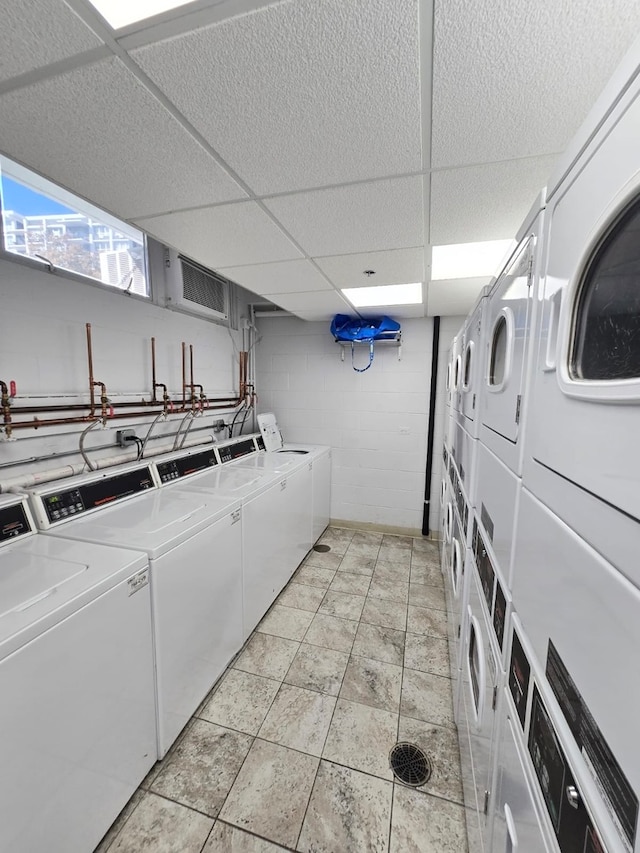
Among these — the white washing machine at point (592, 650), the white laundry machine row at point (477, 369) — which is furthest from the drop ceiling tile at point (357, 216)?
the white washing machine at point (592, 650)

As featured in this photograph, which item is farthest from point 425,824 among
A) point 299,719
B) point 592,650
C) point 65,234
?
point 65,234

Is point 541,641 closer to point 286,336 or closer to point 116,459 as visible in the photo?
point 116,459

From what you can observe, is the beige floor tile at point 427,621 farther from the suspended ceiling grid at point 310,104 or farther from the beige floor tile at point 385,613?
the suspended ceiling grid at point 310,104

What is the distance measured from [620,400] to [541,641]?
50 cm

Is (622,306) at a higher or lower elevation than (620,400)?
higher

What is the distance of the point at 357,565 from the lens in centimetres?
322

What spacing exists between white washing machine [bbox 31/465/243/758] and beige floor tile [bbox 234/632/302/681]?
0.10 m

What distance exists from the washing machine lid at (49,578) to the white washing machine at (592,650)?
1.26m

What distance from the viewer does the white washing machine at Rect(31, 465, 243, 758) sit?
1458mm

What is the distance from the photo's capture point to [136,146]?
1.13 meters

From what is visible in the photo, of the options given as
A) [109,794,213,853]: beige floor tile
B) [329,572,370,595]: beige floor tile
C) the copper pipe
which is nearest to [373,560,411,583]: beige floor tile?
[329,572,370,595]: beige floor tile

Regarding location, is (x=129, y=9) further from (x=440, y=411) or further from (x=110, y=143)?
(x=440, y=411)

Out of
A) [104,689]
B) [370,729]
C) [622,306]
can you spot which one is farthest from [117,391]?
[622,306]

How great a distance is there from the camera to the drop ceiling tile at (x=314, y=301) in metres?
2.80
